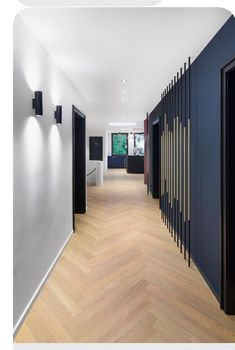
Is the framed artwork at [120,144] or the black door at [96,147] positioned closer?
the black door at [96,147]

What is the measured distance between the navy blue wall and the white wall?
1.66m

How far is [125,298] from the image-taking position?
267 centimetres

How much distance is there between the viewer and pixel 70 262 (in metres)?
3.54

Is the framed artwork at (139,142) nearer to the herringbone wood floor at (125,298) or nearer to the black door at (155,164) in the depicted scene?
the black door at (155,164)

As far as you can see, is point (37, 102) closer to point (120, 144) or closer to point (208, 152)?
point (208, 152)

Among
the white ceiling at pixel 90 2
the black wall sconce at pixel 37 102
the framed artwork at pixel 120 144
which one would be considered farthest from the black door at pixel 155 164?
the framed artwork at pixel 120 144

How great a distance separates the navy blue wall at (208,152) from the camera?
2.57 metres

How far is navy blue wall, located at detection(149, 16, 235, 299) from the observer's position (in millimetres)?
2572

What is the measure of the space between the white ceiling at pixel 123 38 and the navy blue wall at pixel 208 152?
0.20 m

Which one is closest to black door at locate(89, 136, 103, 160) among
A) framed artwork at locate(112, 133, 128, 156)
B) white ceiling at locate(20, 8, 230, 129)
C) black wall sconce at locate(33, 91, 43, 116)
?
framed artwork at locate(112, 133, 128, 156)

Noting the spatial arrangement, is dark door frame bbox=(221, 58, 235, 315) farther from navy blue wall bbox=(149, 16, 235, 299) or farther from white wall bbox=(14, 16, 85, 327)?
white wall bbox=(14, 16, 85, 327)
